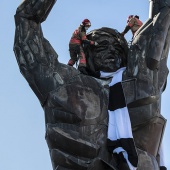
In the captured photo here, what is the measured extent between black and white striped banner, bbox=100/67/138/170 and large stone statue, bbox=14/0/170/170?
9 cm

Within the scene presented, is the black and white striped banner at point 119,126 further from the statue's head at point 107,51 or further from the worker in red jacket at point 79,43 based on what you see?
the worker in red jacket at point 79,43

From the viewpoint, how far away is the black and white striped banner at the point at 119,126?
13.3 m

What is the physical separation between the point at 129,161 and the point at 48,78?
70.2 inches

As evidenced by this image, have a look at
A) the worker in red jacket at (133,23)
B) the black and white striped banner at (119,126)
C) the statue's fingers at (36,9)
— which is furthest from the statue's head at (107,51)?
the statue's fingers at (36,9)

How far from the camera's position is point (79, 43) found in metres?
14.8

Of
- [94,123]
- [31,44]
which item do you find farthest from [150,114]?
[31,44]

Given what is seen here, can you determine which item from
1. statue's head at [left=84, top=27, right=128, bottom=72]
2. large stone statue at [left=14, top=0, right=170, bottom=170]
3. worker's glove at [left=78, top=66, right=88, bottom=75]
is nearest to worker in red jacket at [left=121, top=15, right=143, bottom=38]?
statue's head at [left=84, top=27, right=128, bottom=72]

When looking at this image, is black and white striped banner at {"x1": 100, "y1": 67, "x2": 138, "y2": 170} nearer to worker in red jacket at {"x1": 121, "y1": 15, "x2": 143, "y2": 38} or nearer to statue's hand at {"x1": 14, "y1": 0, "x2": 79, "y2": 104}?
statue's hand at {"x1": 14, "y1": 0, "x2": 79, "y2": 104}

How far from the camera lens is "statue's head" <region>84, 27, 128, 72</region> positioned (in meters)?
14.6

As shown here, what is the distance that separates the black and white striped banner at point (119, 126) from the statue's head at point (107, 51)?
47cm

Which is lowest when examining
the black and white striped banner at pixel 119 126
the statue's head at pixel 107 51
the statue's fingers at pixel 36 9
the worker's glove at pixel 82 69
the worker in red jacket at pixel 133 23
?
the black and white striped banner at pixel 119 126

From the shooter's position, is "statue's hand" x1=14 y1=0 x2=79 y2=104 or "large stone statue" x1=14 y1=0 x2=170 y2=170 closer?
"large stone statue" x1=14 y1=0 x2=170 y2=170

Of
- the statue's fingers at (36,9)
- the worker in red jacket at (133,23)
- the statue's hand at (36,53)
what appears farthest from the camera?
the worker in red jacket at (133,23)

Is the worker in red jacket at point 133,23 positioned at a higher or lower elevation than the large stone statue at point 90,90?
higher
